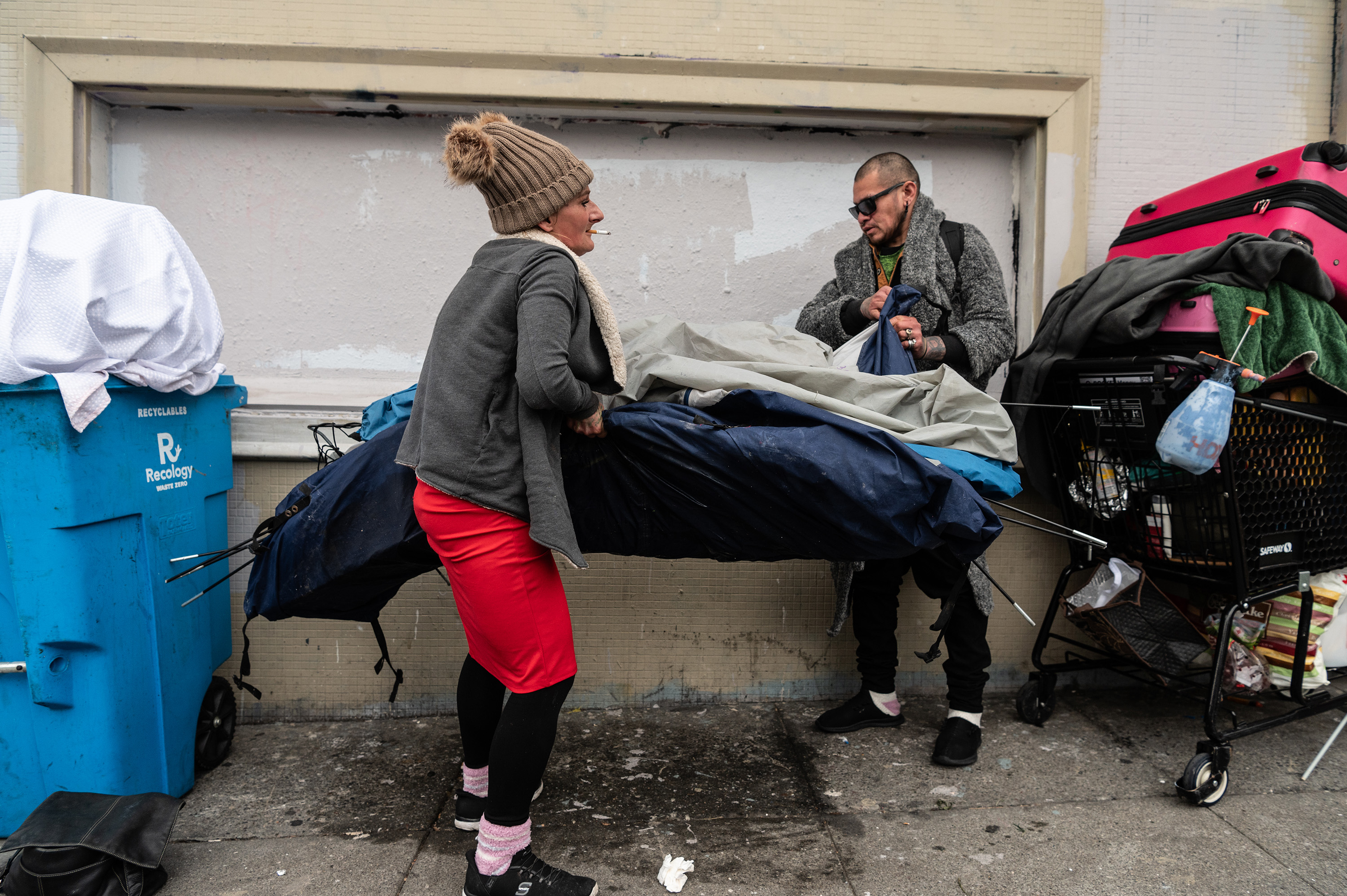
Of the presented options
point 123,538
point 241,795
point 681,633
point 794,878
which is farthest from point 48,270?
point 794,878

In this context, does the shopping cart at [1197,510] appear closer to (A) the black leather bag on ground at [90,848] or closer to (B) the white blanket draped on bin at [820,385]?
(B) the white blanket draped on bin at [820,385]

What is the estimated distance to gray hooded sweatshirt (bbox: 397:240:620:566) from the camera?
1.79m

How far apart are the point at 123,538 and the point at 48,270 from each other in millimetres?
807

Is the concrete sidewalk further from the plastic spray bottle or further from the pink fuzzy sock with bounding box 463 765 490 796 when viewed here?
the plastic spray bottle

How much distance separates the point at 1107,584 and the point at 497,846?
2240 mm

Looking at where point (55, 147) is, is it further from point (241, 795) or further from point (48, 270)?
point (241, 795)

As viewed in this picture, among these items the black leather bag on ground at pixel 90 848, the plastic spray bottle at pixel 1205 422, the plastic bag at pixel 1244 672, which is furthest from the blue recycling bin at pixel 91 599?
the plastic bag at pixel 1244 672

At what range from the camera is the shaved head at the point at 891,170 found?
2811 millimetres

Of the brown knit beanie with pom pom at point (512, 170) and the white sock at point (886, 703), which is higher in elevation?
the brown knit beanie with pom pom at point (512, 170)

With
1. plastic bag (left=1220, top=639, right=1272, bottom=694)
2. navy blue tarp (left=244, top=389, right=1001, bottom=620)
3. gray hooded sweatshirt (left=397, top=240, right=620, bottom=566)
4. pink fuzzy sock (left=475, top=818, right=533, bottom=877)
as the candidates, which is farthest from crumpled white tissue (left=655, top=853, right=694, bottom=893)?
plastic bag (left=1220, top=639, right=1272, bottom=694)

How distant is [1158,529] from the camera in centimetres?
260

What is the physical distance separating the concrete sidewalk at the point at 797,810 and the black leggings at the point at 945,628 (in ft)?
0.81

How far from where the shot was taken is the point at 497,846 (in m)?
1.95

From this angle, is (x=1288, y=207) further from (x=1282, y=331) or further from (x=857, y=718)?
(x=857, y=718)
